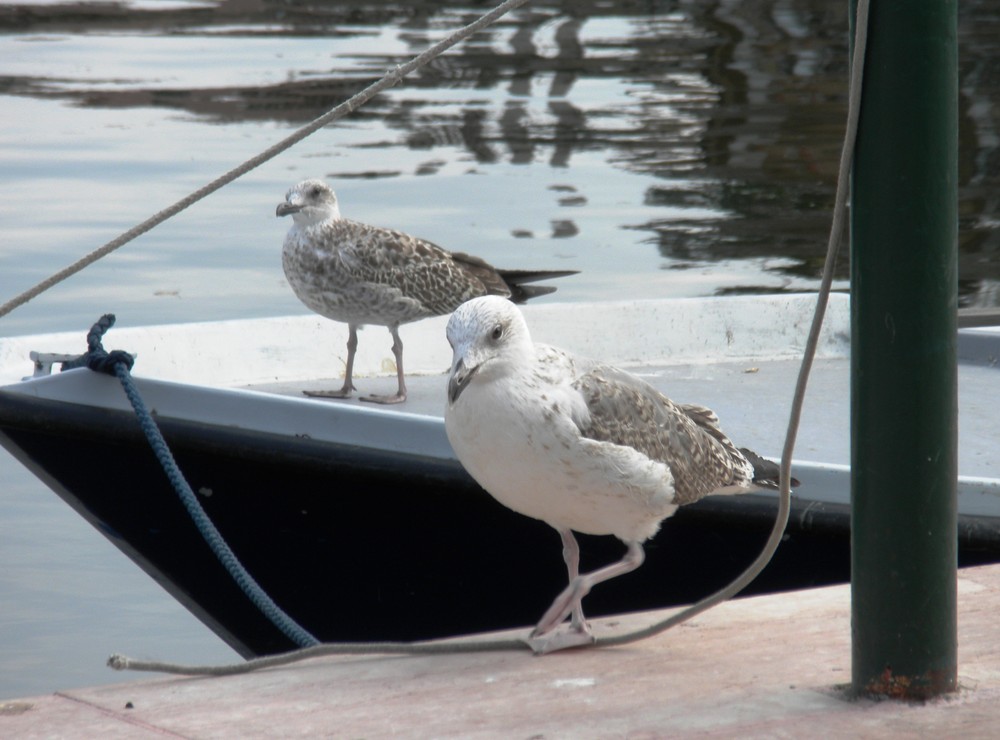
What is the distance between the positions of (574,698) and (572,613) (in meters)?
0.52

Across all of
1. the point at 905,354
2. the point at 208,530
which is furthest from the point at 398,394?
the point at 905,354

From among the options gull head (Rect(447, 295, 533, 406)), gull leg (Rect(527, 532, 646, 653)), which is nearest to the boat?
gull leg (Rect(527, 532, 646, 653))

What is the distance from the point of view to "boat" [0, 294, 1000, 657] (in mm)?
5215

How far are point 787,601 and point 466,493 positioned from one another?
1479mm

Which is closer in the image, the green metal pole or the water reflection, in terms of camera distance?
the green metal pole

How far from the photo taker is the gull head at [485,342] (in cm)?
371

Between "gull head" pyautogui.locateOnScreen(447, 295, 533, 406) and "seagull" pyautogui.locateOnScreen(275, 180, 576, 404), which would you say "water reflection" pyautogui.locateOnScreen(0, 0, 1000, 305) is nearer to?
"seagull" pyautogui.locateOnScreen(275, 180, 576, 404)

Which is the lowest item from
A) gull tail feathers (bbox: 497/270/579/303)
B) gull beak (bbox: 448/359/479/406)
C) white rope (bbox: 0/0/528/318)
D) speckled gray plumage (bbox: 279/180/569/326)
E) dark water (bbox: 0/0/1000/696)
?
dark water (bbox: 0/0/1000/696)

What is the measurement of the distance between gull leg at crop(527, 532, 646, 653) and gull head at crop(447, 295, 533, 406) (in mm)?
566

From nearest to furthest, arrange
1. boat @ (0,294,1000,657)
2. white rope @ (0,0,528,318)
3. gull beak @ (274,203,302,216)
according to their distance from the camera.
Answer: white rope @ (0,0,528,318) → boat @ (0,294,1000,657) → gull beak @ (274,203,302,216)

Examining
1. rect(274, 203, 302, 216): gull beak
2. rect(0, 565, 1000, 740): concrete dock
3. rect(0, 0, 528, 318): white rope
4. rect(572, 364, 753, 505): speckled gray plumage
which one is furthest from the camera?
rect(274, 203, 302, 216): gull beak

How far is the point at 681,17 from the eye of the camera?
3022 centimetres

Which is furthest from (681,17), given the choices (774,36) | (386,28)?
(386,28)

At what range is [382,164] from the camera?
52.4 ft
